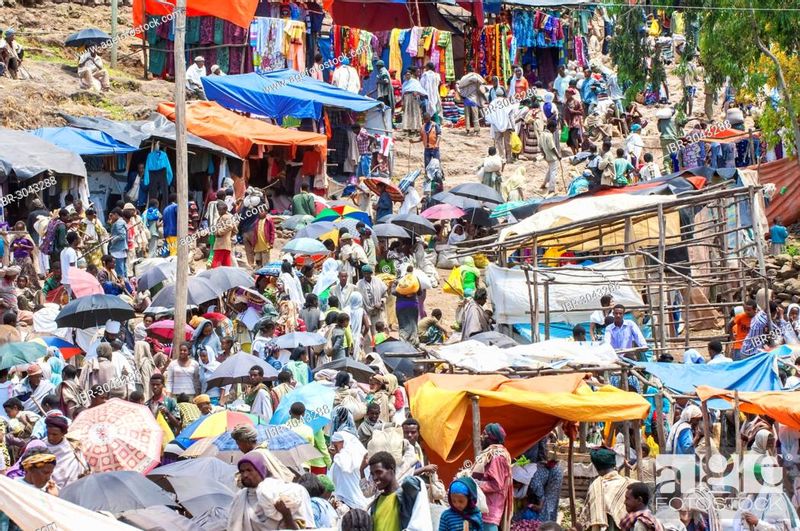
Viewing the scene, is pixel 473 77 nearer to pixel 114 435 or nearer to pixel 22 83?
pixel 22 83

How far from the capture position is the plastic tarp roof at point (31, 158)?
884 inches

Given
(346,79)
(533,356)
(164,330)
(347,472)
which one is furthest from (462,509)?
(346,79)

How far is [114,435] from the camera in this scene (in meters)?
12.2

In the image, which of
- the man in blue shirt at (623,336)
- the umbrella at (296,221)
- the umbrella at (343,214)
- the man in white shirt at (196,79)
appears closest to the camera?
the man in blue shirt at (623,336)

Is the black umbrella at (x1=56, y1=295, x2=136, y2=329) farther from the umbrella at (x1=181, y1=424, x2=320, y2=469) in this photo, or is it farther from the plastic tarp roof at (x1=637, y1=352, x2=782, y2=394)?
the plastic tarp roof at (x1=637, y1=352, x2=782, y2=394)

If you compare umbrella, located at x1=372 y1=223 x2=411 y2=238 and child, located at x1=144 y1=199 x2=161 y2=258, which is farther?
child, located at x1=144 y1=199 x2=161 y2=258

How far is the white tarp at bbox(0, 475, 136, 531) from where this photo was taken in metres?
9.04

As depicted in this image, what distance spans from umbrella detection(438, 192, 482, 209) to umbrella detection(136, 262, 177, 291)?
5858 mm

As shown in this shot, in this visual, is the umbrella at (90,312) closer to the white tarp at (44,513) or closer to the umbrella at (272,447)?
the umbrella at (272,447)

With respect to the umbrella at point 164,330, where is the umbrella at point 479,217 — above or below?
above

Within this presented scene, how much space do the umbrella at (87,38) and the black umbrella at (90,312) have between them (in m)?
13.7

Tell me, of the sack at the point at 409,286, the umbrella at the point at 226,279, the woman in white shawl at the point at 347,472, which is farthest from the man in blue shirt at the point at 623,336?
the woman in white shawl at the point at 347,472

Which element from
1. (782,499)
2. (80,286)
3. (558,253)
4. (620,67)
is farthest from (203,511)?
(620,67)

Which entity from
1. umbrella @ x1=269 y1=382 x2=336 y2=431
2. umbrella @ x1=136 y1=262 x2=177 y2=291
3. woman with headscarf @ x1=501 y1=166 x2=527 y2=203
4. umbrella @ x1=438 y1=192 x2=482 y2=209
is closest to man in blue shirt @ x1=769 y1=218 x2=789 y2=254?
woman with headscarf @ x1=501 y1=166 x2=527 y2=203
